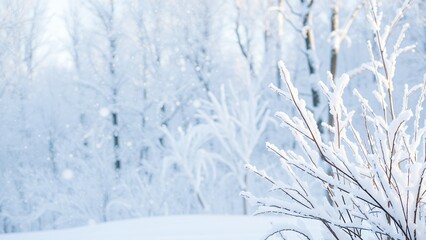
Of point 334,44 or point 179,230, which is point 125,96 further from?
point 179,230

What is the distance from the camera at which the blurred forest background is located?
1114 centimetres

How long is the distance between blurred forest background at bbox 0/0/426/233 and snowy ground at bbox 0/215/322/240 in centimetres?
570

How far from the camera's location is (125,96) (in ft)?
52.7

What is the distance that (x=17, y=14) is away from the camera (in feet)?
45.7

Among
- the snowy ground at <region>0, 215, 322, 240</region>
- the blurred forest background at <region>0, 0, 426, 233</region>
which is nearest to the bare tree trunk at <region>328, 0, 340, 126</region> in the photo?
the snowy ground at <region>0, 215, 322, 240</region>

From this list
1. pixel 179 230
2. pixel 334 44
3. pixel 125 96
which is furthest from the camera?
pixel 125 96

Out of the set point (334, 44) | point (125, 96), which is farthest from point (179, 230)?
point (125, 96)

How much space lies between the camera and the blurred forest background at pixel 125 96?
11139 mm

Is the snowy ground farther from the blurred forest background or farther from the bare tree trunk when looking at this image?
the blurred forest background

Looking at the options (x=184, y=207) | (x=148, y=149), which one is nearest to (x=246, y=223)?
(x=184, y=207)

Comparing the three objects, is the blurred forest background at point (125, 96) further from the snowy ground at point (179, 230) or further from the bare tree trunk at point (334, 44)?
the snowy ground at point (179, 230)

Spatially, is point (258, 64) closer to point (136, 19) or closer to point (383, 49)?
point (136, 19)

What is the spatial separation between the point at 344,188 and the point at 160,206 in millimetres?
8301

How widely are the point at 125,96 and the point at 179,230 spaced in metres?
13.7
